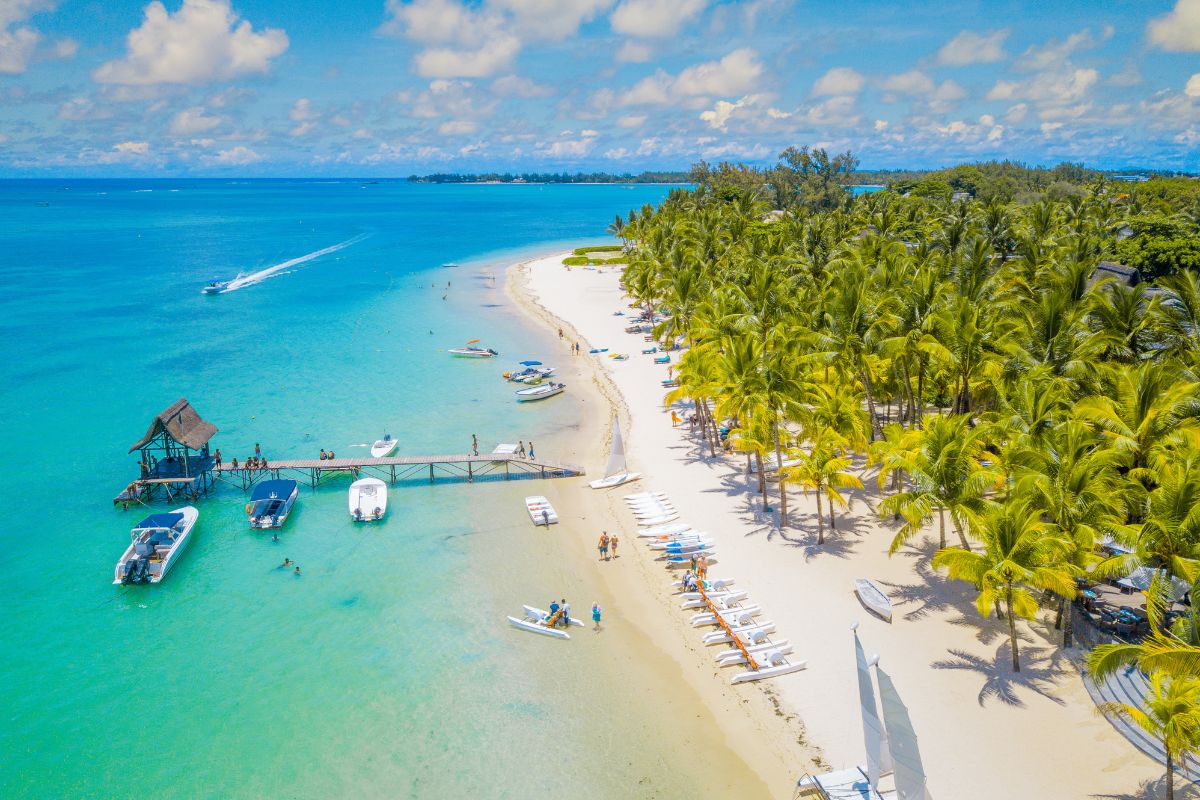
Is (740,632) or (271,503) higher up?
(271,503)

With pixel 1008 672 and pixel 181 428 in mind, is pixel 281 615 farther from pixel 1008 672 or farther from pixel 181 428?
pixel 1008 672

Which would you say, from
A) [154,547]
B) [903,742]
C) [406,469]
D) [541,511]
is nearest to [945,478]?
[903,742]

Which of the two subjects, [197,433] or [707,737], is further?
[197,433]

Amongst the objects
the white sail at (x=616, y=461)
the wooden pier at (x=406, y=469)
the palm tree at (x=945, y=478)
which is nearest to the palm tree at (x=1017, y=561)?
the palm tree at (x=945, y=478)

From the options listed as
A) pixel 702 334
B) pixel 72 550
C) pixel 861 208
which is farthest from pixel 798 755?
pixel 861 208

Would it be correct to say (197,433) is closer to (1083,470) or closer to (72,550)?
(72,550)

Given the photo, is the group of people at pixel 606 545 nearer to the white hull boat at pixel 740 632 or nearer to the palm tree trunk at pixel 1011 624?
the white hull boat at pixel 740 632
